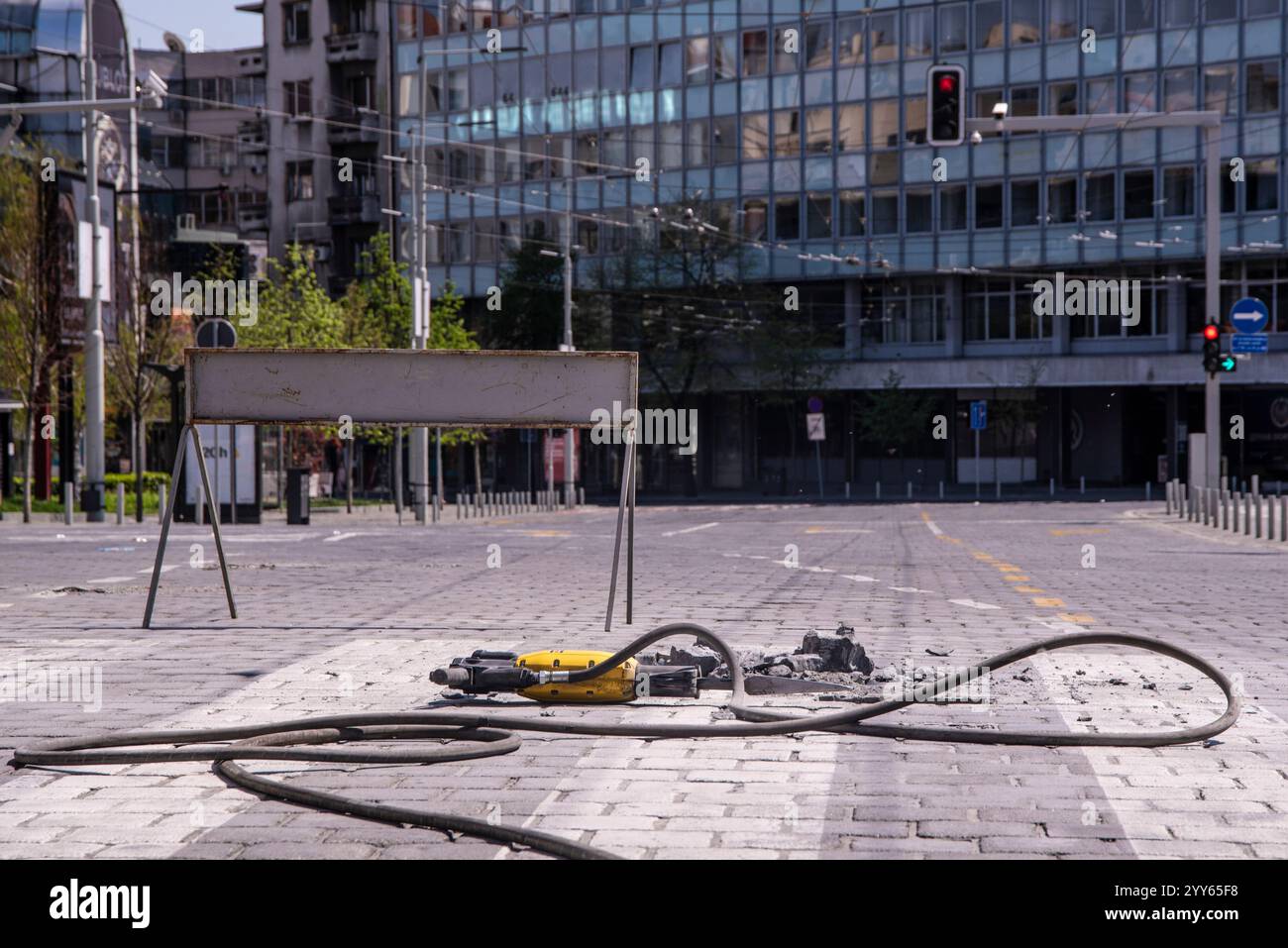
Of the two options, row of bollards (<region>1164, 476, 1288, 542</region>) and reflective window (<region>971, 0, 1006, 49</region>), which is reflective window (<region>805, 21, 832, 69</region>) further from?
row of bollards (<region>1164, 476, 1288, 542</region>)

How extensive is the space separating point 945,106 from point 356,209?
59.2 m

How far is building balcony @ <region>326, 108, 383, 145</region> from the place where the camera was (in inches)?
3135

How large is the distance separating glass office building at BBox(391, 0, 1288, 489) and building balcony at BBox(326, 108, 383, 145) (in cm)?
1145

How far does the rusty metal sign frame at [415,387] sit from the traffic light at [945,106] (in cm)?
1243

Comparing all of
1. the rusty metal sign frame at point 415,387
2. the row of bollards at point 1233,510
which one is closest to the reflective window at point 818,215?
the row of bollards at point 1233,510

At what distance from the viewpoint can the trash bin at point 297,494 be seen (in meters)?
33.4

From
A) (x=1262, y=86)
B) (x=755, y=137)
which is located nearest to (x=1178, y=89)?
(x=1262, y=86)

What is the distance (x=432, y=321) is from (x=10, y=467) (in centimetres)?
1444

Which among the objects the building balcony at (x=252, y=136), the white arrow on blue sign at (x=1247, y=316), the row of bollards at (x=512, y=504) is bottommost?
the row of bollards at (x=512, y=504)

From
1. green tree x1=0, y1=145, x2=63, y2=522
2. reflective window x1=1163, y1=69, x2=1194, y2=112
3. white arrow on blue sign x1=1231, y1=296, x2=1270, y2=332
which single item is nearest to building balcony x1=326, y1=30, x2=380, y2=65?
green tree x1=0, y1=145, x2=63, y2=522

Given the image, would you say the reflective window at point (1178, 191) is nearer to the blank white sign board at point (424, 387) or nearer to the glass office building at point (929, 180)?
the glass office building at point (929, 180)

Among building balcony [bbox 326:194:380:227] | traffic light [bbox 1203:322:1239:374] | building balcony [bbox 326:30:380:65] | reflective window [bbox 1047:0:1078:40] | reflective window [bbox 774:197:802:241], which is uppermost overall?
building balcony [bbox 326:30:380:65]

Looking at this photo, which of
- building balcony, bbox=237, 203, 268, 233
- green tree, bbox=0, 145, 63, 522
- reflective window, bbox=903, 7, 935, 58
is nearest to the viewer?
green tree, bbox=0, 145, 63, 522

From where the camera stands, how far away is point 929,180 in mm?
60344
